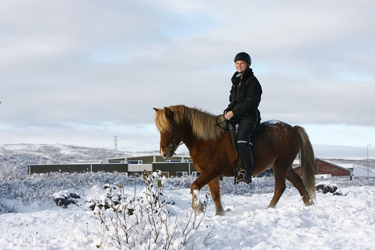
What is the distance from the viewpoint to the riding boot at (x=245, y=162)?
28.5 feet

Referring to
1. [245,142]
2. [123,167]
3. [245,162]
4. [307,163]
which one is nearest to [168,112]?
[245,142]

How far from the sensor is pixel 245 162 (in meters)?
8.72

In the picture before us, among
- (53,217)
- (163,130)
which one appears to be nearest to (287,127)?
(163,130)

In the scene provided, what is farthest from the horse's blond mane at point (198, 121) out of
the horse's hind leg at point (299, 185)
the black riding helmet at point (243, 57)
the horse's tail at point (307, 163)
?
the horse's tail at point (307, 163)

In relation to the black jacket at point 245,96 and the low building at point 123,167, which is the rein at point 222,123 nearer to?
the black jacket at point 245,96

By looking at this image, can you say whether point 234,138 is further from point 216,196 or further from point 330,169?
point 330,169

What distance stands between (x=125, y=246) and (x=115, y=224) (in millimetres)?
479

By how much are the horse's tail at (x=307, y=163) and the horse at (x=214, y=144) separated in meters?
0.35

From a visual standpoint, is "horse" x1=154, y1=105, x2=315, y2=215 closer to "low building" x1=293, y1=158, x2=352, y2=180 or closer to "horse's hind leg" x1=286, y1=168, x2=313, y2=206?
"horse's hind leg" x1=286, y1=168, x2=313, y2=206

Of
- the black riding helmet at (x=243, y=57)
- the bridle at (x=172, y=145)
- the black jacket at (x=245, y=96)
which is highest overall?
the black riding helmet at (x=243, y=57)

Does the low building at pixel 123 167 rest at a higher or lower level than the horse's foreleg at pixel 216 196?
lower

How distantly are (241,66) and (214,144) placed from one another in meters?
1.71

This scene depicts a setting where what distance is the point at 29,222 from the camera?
33.2 ft

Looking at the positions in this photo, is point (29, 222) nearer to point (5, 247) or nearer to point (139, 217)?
point (5, 247)
